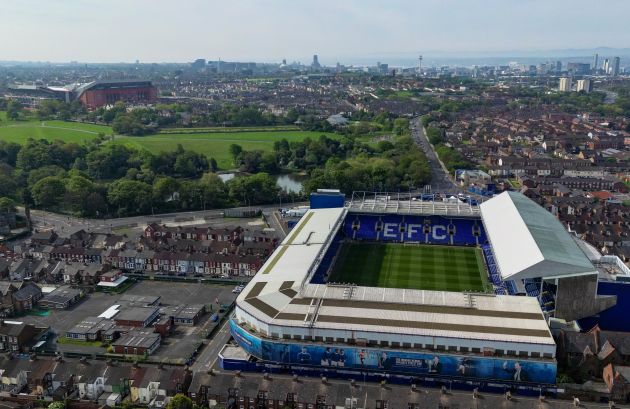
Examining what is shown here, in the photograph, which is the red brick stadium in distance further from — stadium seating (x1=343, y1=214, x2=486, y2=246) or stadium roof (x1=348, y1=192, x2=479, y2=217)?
stadium seating (x1=343, y1=214, x2=486, y2=246)

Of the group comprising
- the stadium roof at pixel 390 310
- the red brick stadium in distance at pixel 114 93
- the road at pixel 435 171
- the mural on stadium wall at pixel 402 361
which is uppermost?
the red brick stadium in distance at pixel 114 93

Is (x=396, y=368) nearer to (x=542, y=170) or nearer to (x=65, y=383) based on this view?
(x=65, y=383)

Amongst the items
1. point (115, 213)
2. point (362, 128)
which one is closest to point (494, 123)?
point (362, 128)

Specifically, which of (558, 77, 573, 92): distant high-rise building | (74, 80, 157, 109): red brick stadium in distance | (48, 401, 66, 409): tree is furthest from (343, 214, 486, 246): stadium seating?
(558, 77, 573, 92): distant high-rise building

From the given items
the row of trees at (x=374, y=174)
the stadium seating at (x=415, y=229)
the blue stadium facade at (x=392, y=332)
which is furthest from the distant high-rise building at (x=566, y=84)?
the blue stadium facade at (x=392, y=332)

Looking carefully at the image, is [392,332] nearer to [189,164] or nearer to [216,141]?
[189,164]

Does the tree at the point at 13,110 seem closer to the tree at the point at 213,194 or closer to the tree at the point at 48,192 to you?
the tree at the point at 48,192

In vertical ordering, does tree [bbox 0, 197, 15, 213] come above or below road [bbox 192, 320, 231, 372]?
above
